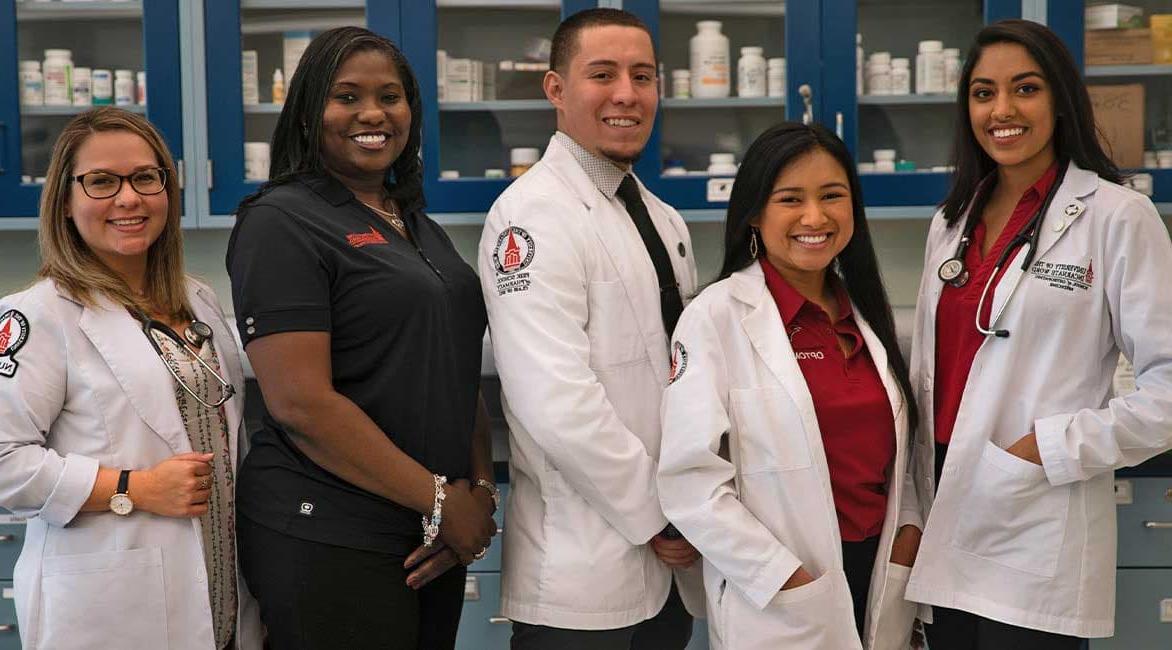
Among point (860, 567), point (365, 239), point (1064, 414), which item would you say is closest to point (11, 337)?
point (365, 239)

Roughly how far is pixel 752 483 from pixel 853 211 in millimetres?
469

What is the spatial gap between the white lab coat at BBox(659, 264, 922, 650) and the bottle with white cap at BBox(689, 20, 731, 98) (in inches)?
58.7

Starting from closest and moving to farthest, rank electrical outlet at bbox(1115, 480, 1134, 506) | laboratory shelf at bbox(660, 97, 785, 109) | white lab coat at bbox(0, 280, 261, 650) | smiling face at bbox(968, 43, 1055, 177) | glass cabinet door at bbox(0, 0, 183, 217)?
1. white lab coat at bbox(0, 280, 261, 650)
2. smiling face at bbox(968, 43, 1055, 177)
3. electrical outlet at bbox(1115, 480, 1134, 506)
4. glass cabinet door at bbox(0, 0, 183, 217)
5. laboratory shelf at bbox(660, 97, 785, 109)

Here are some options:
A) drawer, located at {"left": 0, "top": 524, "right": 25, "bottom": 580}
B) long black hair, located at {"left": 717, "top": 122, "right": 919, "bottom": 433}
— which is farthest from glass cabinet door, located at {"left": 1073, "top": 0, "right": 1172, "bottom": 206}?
drawer, located at {"left": 0, "top": 524, "right": 25, "bottom": 580}

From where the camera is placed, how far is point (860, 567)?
1.74 metres

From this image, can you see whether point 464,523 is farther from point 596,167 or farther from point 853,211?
point 853,211

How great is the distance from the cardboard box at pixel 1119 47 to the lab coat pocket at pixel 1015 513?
1.66 m

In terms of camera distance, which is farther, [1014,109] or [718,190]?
[718,190]

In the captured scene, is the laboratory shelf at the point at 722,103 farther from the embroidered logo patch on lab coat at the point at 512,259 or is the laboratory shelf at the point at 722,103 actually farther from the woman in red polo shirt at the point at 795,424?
the embroidered logo patch on lab coat at the point at 512,259

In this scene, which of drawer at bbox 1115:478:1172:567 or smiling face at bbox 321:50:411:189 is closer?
smiling face at bbox 321:50:411:189

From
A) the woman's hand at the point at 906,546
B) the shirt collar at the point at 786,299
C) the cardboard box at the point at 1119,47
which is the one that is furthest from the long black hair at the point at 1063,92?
the cardboard box at the point at 1119,47

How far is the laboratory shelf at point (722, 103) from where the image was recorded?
3.05 m

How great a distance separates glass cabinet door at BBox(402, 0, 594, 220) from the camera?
9.87ft

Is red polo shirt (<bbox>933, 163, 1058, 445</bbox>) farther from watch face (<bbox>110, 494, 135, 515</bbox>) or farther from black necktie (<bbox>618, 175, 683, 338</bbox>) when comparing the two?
watch face (<bbox>110, 494, 135, 515</bbox>)
